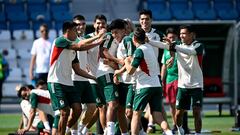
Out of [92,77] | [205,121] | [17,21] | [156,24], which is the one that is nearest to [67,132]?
[92,77]

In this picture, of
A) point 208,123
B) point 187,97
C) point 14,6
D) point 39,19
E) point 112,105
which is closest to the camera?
point 112,105

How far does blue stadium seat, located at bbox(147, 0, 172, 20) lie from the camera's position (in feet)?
119

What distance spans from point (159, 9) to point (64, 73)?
21.9 m

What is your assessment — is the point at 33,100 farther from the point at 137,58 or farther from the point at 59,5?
the point at 59,5

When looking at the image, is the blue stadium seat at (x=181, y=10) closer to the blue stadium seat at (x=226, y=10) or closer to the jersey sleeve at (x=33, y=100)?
the blue stadium seat at (x=226, y=10)

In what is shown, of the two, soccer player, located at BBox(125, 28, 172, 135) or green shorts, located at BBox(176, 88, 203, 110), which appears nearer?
soccer player, located at BBox(125, 28, 172, 135)

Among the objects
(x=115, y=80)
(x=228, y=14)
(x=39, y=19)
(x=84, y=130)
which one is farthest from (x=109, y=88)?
(x=228, y=14)

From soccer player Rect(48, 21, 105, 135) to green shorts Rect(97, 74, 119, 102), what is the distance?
3.01 ft

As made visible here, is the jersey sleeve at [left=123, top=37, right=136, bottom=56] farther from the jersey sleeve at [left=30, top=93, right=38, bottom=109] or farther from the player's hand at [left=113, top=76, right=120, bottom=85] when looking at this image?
the jersey sleeve at [left=30, top=93, right=38, bottom=109]

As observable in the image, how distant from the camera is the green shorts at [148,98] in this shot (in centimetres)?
1537

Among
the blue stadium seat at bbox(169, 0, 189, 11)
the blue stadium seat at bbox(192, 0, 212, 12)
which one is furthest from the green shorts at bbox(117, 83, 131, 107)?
the blue stadium seat at bbox(192, 0, 212, 12)

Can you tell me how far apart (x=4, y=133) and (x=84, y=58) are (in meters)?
3.20

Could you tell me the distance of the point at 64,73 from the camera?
15719 mm

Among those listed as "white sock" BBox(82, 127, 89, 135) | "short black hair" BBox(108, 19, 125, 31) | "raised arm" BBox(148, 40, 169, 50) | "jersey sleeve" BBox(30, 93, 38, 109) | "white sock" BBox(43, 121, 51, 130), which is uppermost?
"short black hair" BBox(108, 19, 125, 31)
